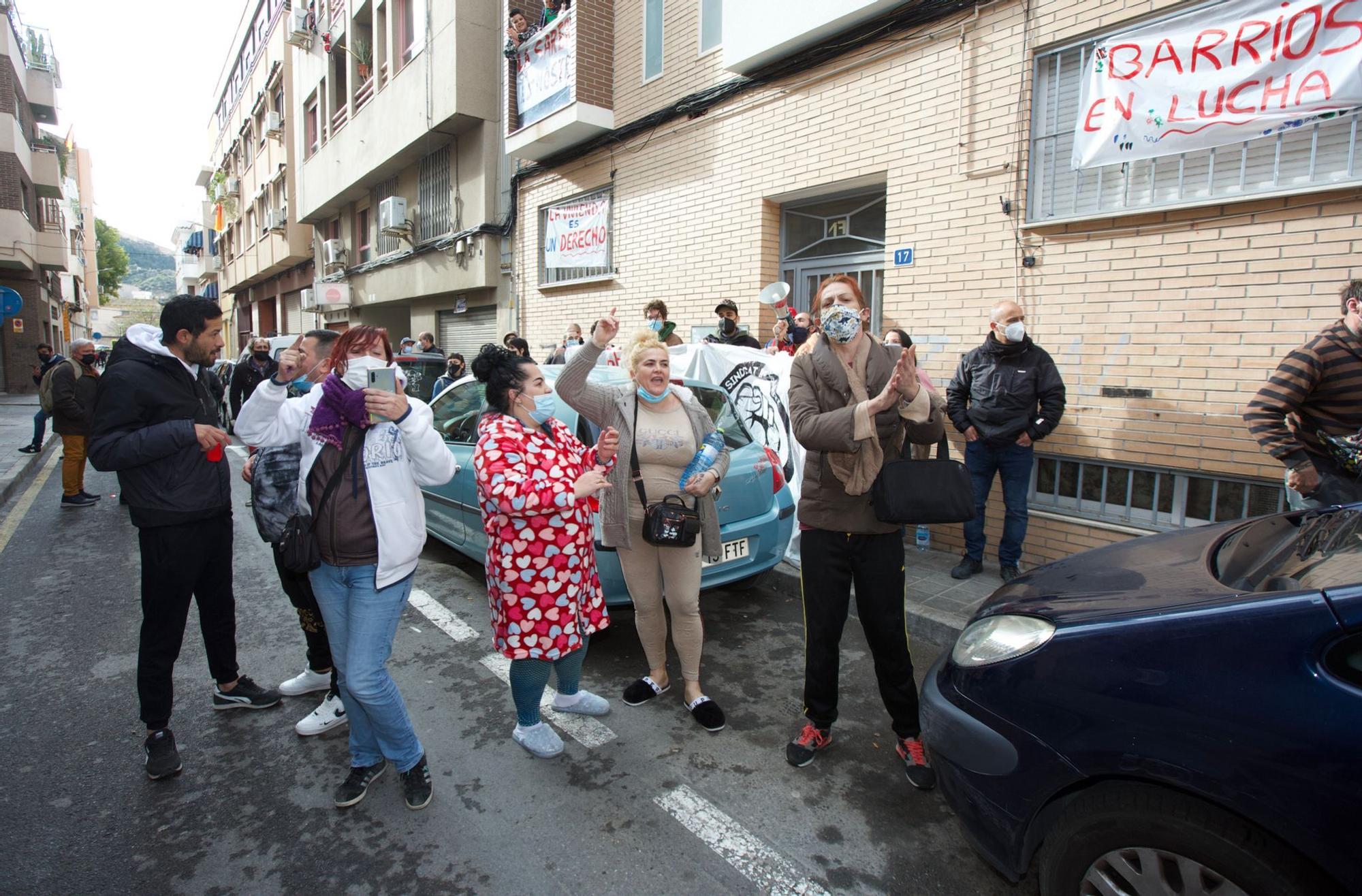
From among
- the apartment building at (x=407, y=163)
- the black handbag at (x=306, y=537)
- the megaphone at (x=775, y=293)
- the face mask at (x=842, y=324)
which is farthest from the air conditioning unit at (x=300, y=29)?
the face mask at (x=842, y=324)

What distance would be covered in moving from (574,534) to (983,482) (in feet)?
11.7

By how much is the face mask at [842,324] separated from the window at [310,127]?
75.6 feet

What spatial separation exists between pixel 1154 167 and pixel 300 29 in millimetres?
21736

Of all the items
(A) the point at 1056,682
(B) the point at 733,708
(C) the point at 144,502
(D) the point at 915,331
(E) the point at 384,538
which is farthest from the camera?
(D) the point at 915,331

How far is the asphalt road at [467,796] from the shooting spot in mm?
2453

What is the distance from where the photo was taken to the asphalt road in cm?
245

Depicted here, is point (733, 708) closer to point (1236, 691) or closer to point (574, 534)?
point (574, 534)

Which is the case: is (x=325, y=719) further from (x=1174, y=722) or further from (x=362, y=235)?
(x=362, y=235)

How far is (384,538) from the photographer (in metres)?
2.68

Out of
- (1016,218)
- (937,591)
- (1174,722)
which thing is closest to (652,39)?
(1016,218)

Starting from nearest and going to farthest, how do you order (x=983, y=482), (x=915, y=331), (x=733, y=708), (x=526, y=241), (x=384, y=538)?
(x=384, y=538), (x=733, y=708), (x=983, y=482), (x=915, y=331), (x=526, y=241)

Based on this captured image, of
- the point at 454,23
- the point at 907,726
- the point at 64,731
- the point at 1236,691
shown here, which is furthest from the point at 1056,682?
the point at 454,23

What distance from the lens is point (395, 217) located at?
589 inches

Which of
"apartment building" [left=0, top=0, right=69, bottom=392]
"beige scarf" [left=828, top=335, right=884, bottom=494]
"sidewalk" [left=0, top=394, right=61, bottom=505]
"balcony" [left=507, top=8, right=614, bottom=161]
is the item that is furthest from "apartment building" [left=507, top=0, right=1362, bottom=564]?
"apartment building" [left=0, top=0, right=69, bottom=392]
